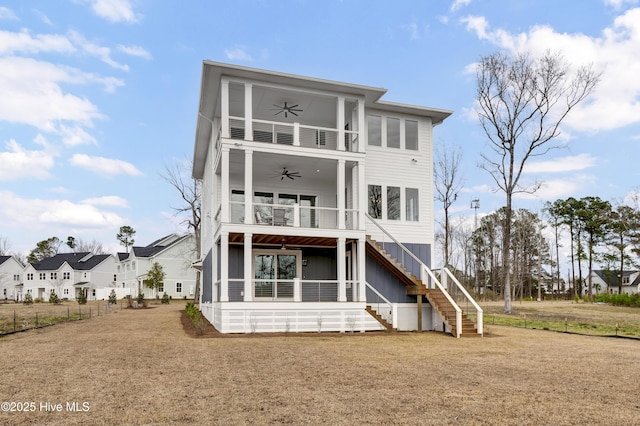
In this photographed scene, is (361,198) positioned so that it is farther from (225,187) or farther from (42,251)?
(42,251)

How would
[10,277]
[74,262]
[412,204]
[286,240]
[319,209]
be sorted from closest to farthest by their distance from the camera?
[286,240] → [319,209] → [412,204] → [74,262] → [10,277]

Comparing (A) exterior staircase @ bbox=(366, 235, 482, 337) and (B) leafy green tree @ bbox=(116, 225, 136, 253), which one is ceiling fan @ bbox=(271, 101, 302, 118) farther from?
(B) leafy green tree @ bbox=(116, 225, 136, 253)

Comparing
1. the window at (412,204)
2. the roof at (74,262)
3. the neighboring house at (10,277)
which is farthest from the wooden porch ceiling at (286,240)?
the neighboring house at (10,277)

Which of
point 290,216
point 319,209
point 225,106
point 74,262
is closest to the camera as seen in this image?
point 225,106

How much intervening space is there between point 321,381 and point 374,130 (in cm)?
1381

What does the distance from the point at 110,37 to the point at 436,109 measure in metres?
12.9

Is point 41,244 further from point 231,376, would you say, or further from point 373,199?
point 231,376

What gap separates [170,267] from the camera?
63531 mm

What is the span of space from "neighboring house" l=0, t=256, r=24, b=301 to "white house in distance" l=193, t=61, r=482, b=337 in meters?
69.4

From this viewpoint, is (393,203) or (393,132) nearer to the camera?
(393,203)

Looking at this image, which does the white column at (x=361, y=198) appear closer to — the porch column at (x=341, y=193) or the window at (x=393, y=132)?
the porch column at (x=341, y=193)

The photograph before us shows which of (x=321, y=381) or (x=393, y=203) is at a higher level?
(x=393, y=203)

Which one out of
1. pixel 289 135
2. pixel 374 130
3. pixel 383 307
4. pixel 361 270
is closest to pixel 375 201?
pixel 374 130

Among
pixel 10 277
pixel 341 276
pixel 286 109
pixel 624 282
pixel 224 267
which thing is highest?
pixel 286 109
